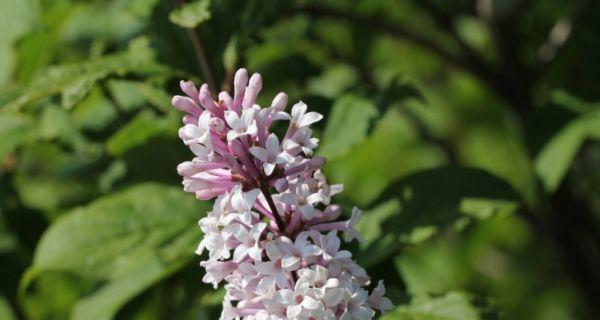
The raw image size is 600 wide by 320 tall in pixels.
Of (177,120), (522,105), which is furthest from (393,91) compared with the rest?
(522,105)

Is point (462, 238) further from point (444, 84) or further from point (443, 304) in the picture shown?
point (443, 304)

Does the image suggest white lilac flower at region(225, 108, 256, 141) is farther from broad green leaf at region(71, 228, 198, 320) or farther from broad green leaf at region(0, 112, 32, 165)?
broad green leaf at region(0, 112, 32, 165)

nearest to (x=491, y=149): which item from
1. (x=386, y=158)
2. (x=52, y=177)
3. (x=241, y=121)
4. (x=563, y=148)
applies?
(x=386, y=158)

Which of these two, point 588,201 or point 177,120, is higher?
point 177,120

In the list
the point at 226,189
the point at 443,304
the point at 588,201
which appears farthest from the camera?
Answer: the point at 588,201

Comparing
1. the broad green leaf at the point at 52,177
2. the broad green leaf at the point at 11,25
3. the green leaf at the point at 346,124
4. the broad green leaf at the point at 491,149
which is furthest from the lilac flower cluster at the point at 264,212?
the broad green leaf at the point at 491,149

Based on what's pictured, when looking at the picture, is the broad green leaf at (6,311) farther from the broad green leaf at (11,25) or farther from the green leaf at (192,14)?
the green leaf at (192,14)

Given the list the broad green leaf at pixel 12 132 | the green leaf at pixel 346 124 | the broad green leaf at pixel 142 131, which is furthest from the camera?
the broad green leaf at pixel 12 132
